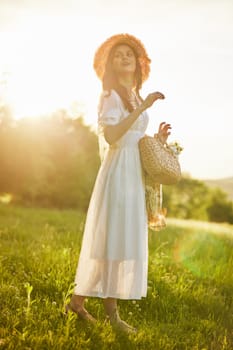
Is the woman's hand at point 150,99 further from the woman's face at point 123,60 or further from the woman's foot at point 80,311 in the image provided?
the woman's foot at point 80,311

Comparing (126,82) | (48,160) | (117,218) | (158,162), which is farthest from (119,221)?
(48,160)

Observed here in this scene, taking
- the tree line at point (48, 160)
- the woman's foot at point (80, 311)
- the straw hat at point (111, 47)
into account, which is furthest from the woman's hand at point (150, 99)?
the tree line at point (48, 160)

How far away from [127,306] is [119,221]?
1.21 metres

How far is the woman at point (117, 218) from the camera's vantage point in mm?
4348

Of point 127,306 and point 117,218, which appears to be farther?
point 127,306

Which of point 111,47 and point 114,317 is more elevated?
point 111,47

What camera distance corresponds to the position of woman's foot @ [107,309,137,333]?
438 centimetres

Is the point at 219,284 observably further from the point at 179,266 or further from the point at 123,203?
the point at 123,203

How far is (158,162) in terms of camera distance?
14.3 feet

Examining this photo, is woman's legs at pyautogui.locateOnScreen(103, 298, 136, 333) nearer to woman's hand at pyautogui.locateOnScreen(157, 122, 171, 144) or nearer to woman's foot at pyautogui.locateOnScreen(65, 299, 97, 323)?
woman's foot at pyautogui.locateOnScreen(65, 299, 97, 323)

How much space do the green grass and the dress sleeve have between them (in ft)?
4.50

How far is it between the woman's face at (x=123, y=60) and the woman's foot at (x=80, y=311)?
1947mm

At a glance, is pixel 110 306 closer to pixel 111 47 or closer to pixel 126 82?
pixel 126 82

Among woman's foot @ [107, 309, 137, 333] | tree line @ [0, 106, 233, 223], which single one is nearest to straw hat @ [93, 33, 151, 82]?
woman's foot @ [107, 309, 137, 333]
